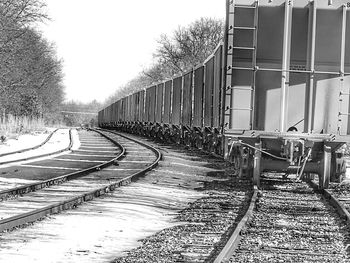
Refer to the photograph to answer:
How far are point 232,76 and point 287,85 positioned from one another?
42.8 inches

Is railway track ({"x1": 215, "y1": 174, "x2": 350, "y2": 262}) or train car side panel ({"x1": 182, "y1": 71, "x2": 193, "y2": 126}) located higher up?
train car side panel ({"x1": 182, "y1": 71, "x2": 193, "y2": 126})

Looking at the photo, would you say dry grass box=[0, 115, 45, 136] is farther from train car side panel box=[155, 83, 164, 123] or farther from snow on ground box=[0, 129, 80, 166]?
train car side panel box=[155, 83, 164, 123]

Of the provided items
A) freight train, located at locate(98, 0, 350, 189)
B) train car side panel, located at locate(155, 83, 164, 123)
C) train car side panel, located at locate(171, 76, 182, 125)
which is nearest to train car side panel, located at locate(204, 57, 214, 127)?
freight train, located at locate(98, 0, 350, 189)

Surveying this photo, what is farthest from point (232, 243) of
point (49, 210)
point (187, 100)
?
point (187, 100)

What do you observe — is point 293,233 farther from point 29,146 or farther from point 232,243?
point 29,146

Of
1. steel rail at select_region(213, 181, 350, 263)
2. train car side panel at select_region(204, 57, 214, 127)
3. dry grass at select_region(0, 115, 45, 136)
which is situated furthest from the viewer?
dry grass at select_region(0, 115, 45, 136)

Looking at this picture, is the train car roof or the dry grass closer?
the train car roof

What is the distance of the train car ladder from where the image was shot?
11.2 m

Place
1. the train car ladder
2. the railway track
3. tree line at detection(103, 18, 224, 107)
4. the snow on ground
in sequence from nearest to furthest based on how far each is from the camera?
the railway track < the train car ladder < the snow on ground < tree line at detection(103, 18, 224, 107)

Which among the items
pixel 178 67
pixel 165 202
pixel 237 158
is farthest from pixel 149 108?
pixel 178 67

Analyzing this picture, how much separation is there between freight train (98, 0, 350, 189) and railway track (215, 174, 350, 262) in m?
1.09

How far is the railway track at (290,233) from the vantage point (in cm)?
582

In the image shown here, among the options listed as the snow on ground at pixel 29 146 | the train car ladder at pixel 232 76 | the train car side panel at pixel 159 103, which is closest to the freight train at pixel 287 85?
the train car ladder at pixel 232 76

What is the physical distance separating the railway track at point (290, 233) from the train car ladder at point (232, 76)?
1452 mm
